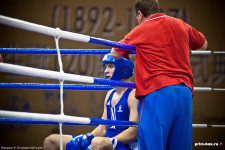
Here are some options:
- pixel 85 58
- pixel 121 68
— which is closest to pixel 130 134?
pixel 121 68

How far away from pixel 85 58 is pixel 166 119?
2.72 meters

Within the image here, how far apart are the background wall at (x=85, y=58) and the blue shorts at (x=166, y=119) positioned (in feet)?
8.29

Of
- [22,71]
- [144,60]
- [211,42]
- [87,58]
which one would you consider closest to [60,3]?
[87,58]

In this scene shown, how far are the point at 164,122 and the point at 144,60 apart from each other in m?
0.33

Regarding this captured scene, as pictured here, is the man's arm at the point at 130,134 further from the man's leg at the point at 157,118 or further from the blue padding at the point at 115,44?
the blue padding at the point at 115,44

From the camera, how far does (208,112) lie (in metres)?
4.07

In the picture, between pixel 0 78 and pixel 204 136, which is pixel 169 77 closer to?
pixel 204 136

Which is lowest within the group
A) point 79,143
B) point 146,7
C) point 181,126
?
point 79,143

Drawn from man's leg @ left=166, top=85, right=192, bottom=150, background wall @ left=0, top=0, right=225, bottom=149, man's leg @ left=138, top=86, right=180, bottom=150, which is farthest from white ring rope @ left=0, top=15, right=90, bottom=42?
background wall @ left=0, top=0, right=225, bottom=149

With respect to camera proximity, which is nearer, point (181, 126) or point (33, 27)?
point (33, 27)

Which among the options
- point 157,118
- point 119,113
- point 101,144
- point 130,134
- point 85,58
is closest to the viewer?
point 157,118

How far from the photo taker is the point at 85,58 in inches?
164

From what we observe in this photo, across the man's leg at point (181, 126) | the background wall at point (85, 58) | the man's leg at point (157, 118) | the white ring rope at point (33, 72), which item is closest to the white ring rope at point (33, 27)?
the white ring rope at point (33, 72)

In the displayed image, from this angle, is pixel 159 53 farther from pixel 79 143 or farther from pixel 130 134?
pixel 79 143
